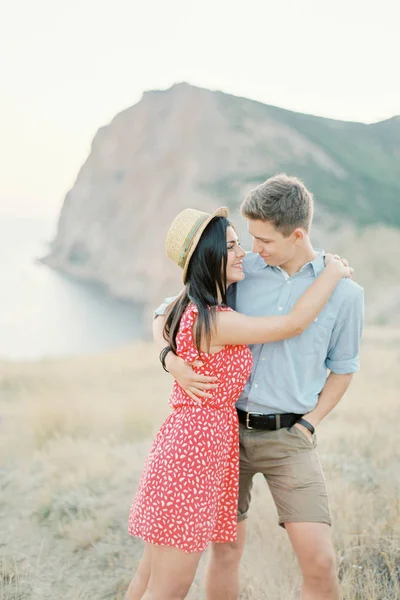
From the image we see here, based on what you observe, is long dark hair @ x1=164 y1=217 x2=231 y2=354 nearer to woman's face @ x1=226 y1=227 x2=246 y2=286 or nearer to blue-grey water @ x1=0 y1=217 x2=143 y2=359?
woman's face @ x1=226 y1=227 x2=246 y2=286

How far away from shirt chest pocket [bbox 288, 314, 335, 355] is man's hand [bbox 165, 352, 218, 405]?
0.47 meters

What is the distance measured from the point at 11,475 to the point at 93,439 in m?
1.53

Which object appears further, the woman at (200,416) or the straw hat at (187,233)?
the straw hat at (187,233)

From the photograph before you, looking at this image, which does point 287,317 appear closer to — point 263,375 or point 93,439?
point 263,375

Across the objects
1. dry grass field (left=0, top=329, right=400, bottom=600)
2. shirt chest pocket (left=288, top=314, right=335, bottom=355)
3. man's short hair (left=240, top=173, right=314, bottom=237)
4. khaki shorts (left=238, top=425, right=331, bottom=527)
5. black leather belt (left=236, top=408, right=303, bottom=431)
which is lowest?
dry grass field (left=0, top=329, right=400, bottom=600)

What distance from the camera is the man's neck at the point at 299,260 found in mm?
3156

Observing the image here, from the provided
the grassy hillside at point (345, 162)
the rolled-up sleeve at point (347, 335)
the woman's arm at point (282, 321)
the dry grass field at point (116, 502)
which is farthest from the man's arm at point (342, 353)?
the grassy hillside at point (345, 162)

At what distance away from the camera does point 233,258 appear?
9.72 ft

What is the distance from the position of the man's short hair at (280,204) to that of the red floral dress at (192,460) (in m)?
0.47

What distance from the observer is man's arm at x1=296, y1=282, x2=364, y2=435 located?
122 inches

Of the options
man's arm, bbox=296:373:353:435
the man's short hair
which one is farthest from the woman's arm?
man's arm, bbox=296:373:353:435

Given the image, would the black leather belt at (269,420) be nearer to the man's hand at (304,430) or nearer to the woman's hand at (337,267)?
the man's hand at (304,430)

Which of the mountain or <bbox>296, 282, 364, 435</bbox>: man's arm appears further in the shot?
the mountain

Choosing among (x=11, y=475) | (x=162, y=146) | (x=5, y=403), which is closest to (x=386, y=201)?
(x=162, y=146)
